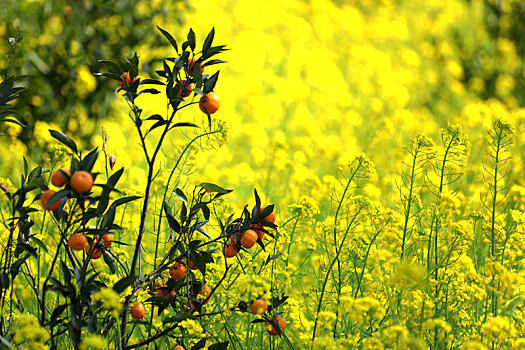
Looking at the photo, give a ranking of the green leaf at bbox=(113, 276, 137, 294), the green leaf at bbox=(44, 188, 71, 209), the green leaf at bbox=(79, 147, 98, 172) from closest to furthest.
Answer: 1. the green leaf at bbox=(44, 188, 71, 209)
2. the green leaf at bbox=(79, 147, 98, 172)
3. the green leaf at bbox=(113, 276, 137, 294)

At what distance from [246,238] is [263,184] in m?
1.99

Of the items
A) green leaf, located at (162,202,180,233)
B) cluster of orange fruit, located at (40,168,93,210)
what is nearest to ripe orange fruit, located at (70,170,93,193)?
cluster of orange fruit, located at (40,168,93,210)

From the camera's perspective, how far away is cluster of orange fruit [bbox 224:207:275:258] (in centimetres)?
159

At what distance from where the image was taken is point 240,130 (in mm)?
4445

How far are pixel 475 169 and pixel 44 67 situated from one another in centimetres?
261

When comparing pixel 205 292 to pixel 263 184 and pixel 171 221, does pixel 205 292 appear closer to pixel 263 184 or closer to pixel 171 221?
pixel 171 221

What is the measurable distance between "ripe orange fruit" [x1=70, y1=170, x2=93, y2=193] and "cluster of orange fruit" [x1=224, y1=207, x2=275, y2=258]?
465mm

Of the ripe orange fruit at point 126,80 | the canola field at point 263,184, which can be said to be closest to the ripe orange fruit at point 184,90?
the canola field at point 263,184

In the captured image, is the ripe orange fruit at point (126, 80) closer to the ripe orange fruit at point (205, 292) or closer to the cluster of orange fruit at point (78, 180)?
the cluster of orange fruit at point (78, 180)

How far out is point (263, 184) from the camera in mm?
3578

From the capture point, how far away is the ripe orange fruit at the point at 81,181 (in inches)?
51.6

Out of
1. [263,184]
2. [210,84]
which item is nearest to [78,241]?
[210,84]

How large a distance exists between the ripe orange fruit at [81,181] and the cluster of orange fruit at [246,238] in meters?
0.47

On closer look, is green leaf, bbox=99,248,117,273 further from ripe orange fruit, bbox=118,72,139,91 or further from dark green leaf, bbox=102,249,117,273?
ripe orange fruit, bbox=118,72,139,91
